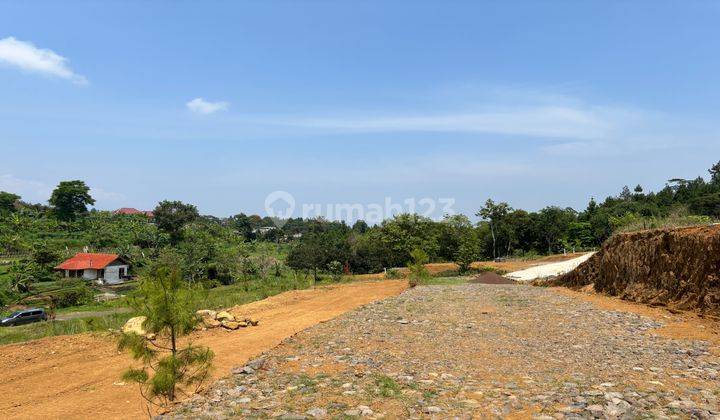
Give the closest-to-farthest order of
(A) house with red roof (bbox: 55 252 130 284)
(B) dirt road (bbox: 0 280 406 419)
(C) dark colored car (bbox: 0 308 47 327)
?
1. (B) dirt road (bbox: 0 280 406 419)
2. (C) dark colored car (bbox: 0 308 47 327)
3. (A) house with red roof (bbox: 55 252 130 284)

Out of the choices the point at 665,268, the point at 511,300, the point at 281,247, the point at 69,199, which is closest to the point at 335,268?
the point at 511,300

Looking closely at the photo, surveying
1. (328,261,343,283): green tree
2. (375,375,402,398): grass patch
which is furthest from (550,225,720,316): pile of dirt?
(328,261,343,283): green tree

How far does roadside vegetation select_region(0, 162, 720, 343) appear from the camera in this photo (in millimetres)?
36781

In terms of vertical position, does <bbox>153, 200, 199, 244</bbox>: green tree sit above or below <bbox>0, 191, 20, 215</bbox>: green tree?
below

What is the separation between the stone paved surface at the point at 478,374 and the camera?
5.45 meters

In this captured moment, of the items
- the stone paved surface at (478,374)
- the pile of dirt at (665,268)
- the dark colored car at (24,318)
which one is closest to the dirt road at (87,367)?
the stone paved surface at (478,374)

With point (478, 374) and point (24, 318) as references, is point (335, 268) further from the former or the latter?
point (478, 374)

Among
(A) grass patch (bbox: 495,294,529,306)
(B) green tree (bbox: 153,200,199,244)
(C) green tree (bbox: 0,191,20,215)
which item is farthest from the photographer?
(C) green tree (bbox: 0,191,20,215)

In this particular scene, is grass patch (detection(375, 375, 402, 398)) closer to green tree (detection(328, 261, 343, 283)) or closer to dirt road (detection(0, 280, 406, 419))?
dirt road (detection(0, 280, 406, 419))

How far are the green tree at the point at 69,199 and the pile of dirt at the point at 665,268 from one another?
8596 cm

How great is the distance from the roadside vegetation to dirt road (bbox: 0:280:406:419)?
7965 mm

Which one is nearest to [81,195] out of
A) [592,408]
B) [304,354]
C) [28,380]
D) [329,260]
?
[329,260]

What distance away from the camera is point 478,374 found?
7055 millimetres

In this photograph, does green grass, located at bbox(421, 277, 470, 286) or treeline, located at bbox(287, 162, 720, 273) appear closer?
green grass, located at bbox(421, 277, 470, 286)
